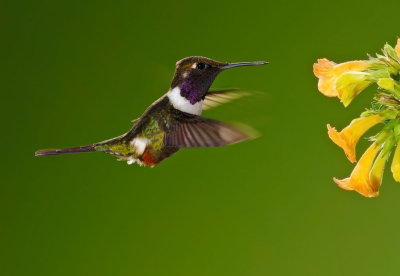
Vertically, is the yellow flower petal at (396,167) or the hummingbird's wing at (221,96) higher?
the hummingbird's wing at (221,96)

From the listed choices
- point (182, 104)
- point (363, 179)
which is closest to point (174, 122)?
point (182, 104)

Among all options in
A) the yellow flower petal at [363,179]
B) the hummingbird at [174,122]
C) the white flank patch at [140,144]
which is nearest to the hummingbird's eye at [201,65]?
the hummingbird at [174,122]

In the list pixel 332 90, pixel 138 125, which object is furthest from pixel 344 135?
pixel 138 125

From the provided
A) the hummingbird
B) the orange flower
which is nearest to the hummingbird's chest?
the hummingbird

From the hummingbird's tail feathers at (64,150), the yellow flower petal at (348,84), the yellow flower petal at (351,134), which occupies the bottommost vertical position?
the yellow flower petal at (351,134)

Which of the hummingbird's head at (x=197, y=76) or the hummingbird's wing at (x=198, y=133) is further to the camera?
the hummingbird's head at (x=197, y=76)

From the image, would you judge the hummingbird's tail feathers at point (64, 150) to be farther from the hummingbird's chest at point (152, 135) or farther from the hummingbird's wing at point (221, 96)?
the hummingbird's wing at point (221, 96)
